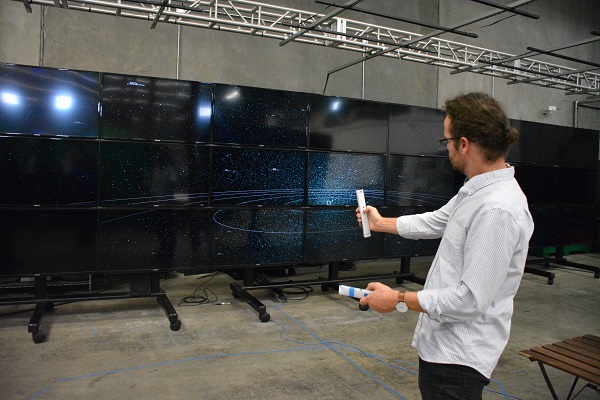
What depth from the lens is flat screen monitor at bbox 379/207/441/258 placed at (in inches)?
216

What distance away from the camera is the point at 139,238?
4.32m

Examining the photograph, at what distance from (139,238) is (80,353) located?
3.82ft

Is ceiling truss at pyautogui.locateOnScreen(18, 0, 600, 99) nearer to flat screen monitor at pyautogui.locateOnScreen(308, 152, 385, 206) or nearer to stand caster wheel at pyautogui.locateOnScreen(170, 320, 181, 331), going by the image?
flat screen monitor at pyautogui.locateOnScreen(308, 152, 385, 206)

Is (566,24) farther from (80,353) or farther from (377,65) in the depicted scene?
(80,353)

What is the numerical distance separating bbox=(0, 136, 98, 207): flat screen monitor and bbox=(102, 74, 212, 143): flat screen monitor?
1.02 feet

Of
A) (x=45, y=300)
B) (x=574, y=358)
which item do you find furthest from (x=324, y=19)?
(x=45, y=300)

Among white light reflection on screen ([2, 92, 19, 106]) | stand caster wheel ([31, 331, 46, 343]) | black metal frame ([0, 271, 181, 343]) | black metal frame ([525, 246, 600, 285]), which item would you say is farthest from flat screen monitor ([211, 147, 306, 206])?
black metal frame ([525, 246, 600, 285])

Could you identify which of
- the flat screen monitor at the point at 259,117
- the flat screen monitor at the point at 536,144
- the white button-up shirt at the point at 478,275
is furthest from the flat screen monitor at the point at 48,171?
the flat screen monitor at the point at 536,144

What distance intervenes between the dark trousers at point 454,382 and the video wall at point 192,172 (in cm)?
341

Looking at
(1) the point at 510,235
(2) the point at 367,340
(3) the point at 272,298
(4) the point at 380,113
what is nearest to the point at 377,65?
(4) the point at 380,113

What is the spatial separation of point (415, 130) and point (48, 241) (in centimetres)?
417

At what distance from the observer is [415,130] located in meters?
5.59

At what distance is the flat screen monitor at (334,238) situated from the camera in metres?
5.04

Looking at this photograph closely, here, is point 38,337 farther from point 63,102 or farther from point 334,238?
point 334,238
